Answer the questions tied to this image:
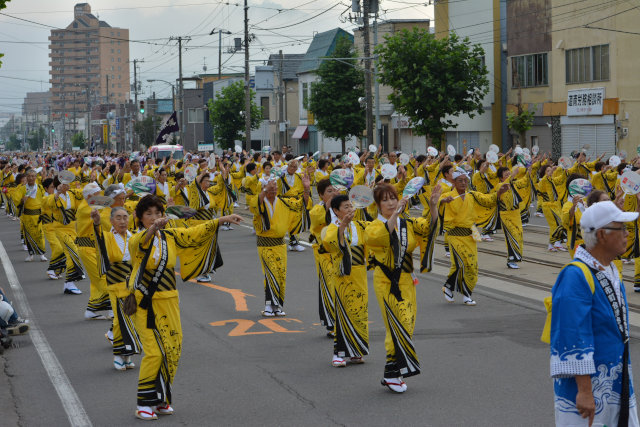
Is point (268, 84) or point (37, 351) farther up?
point (268, 84)

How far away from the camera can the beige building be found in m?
33.6

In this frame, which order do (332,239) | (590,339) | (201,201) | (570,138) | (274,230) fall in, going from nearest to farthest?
1. (590,339)
2. (332,239)
3. (274,230)
4. (201,201)
5. (570,138)

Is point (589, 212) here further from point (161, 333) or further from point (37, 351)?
point (37, 351)

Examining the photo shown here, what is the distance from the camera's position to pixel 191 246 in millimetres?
6922

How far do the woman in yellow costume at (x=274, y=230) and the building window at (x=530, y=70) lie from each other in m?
30.7

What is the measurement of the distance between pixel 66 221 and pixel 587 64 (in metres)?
26.9

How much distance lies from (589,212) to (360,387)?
375cm

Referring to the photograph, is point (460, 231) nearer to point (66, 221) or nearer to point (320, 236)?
point (320, 236)

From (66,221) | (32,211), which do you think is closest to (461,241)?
(66,221)

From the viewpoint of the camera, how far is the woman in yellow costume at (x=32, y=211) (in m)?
17.0

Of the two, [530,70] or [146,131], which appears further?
[146,131]

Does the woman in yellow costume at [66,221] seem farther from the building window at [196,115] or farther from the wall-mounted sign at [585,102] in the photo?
the building window at [196,115]

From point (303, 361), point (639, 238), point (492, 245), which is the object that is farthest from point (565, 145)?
point (303, 361)

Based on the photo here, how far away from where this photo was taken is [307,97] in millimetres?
59375
